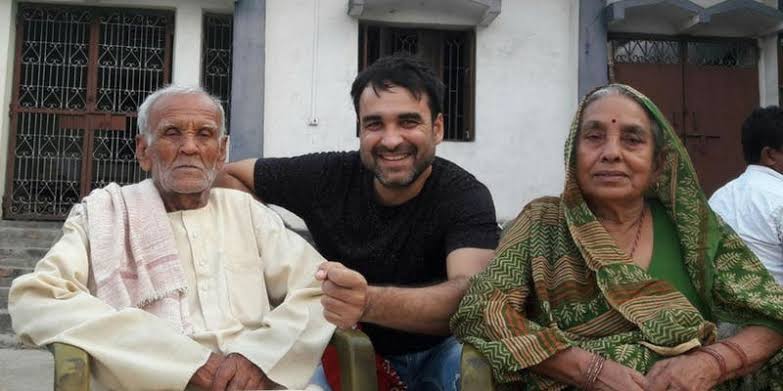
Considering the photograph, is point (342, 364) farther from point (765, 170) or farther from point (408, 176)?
point (765, 170)

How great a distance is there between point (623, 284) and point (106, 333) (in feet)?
5.04

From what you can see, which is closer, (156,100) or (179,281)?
(179,281)

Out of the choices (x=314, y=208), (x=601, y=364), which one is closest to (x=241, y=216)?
(x=314, y=208)

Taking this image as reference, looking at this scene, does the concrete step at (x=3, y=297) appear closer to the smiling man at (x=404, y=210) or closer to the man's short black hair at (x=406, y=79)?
the smiling man at (x=404, y=210)

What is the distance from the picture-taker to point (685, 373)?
221 cm

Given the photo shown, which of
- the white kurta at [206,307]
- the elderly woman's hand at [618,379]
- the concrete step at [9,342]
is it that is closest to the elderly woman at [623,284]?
the elderly woman's hand at [618,379]

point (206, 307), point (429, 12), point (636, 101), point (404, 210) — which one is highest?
point (429, 12)

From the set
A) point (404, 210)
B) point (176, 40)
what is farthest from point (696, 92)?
point (404, 210)

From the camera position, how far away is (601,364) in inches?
88.0

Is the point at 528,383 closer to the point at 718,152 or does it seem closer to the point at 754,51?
the point at 718,152

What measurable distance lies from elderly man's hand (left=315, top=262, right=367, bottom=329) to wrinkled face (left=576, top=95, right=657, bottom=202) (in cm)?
82

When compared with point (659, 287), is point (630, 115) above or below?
above

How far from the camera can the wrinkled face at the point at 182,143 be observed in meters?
2.73

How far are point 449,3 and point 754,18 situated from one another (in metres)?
3.28
